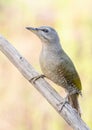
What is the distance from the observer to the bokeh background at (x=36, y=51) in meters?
5.42

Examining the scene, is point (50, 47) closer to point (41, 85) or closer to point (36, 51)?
point (41, 85)

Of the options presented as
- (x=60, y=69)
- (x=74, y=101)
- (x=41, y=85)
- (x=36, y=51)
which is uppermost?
(x=41, y=85)

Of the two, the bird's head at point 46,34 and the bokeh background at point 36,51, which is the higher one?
the bird's head at point 46,34

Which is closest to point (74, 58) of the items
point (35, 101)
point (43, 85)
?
point (35, 101)

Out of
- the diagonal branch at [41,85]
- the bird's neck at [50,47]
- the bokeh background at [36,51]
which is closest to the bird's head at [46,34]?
the bird's neck at [50,47]

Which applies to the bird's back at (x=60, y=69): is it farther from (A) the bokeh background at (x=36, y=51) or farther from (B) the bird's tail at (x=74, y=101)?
(A) the bokeh background at (x=36, y=51)

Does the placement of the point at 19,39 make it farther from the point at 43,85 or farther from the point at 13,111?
the point at 43,85

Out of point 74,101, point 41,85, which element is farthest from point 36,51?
point 41,85

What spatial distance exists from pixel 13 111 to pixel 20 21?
32.2 inches

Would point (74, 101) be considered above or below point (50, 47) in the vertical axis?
below

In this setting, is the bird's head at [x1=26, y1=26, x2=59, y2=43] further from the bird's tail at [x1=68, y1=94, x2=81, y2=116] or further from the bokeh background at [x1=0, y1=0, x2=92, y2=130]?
the bokeh background at [x1=0, y1=0, x2=92, y2=130]

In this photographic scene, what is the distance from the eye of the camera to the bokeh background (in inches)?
213

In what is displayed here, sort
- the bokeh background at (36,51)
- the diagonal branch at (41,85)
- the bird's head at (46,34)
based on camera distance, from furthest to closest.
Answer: the bokeh background at (36,51) → the bird's head at (46,34) → the diagonal branch at (41,85)

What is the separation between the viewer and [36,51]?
582 centimetres
